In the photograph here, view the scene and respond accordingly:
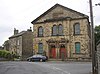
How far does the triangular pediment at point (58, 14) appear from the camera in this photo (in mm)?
51375

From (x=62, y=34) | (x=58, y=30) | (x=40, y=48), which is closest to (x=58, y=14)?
(x=58, y=30)

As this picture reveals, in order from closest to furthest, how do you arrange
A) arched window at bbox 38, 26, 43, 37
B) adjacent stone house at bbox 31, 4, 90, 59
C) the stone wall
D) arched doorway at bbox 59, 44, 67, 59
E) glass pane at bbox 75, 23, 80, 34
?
the stone wall → adjacent stone house at bbox 31, 4, 90, 59 → glass pane at bbox 75, 23, 80, 34 → arched doorway at bbox 59, 44, 67, 59 → arched window at bbox 38, 26, 43, 37

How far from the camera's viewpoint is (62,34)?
171ft

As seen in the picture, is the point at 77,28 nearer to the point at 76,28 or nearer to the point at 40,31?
the point at 76,28

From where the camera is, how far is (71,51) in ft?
165

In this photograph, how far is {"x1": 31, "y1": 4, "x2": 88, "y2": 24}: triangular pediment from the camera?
5138 cm

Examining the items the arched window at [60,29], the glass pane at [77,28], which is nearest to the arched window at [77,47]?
the glass pane at [77,28]

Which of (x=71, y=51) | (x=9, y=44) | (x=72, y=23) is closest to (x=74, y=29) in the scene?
(x=72, y=23)

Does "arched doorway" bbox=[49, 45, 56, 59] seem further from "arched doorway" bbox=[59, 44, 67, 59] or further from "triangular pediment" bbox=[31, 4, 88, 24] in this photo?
"triangular pediment" bbox=[31, 4, 88, 24]

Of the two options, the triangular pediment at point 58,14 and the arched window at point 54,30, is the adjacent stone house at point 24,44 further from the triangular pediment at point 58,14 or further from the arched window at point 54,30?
the arched window at point 54,30

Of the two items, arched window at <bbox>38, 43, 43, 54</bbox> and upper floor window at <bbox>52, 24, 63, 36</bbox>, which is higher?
upper floor window at <bbox>52, 24, 63, 36</bbox>

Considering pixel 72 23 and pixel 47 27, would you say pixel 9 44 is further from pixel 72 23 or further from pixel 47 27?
pixel 72 23

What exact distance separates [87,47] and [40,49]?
11083 millimetres

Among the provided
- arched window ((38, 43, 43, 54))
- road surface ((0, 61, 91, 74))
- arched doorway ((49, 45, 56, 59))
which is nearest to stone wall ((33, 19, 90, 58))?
arched window ((38, 43, 43, 54))
